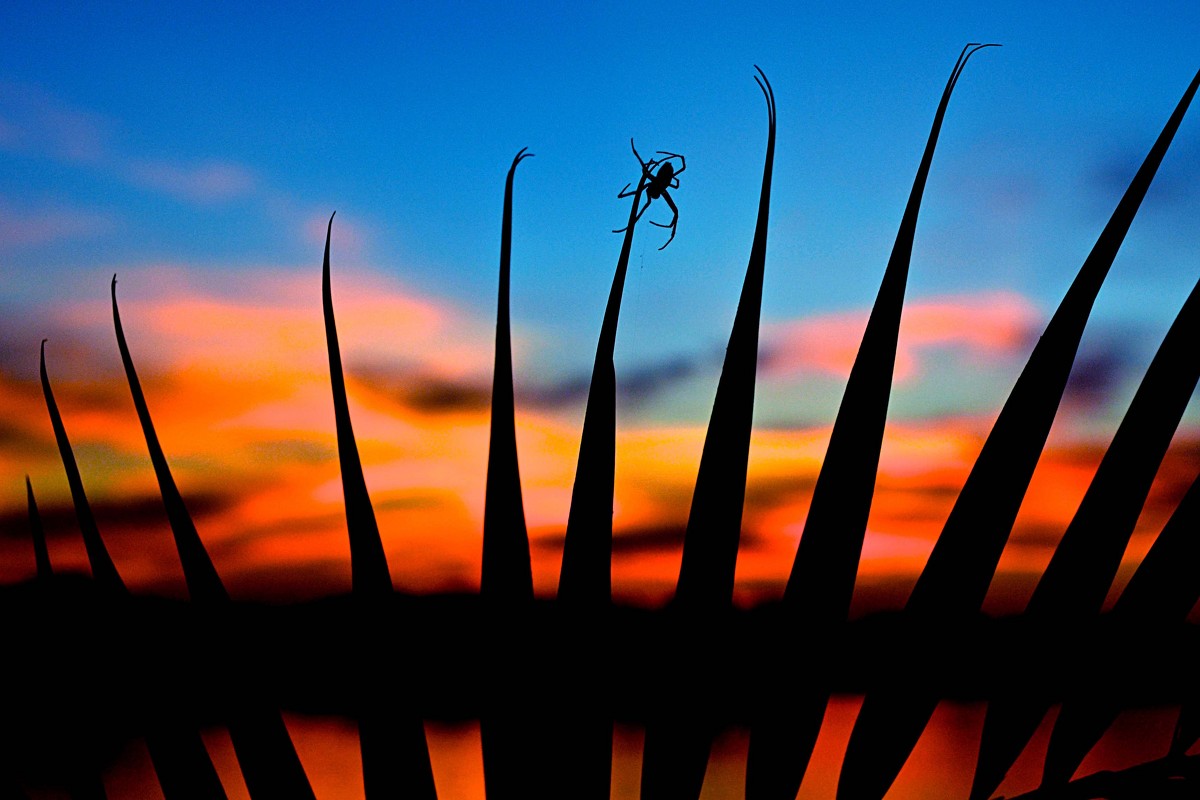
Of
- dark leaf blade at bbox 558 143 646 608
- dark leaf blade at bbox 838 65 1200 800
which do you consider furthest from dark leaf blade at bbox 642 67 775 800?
dark leaf blade at bbox 838 65 1200 800

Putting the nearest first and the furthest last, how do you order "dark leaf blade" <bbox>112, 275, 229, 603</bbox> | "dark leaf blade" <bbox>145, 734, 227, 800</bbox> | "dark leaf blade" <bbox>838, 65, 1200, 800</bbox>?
"dark leaf blade" <bbox>838, 65, 1200, 800</bbox> → "dark leaf blade" <bbox>112, 275, 229, 603</bbox> → "dark leaf blade" <bbox>145, 734, 227, 800</bbox>

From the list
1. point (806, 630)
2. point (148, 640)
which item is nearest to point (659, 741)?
point (806, 630)

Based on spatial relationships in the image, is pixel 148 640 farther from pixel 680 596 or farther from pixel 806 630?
pixel 806 630

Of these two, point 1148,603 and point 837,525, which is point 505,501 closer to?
point 837,525

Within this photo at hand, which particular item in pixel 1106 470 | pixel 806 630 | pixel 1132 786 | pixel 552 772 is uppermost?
pixel 1106 470

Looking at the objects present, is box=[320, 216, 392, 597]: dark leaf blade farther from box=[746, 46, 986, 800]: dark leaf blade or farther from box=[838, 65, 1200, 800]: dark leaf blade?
box=[838, 65, 1200, 800]: dark leaf blade

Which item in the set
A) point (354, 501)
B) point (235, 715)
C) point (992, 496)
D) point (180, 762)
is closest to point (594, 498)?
point (354, 501)
